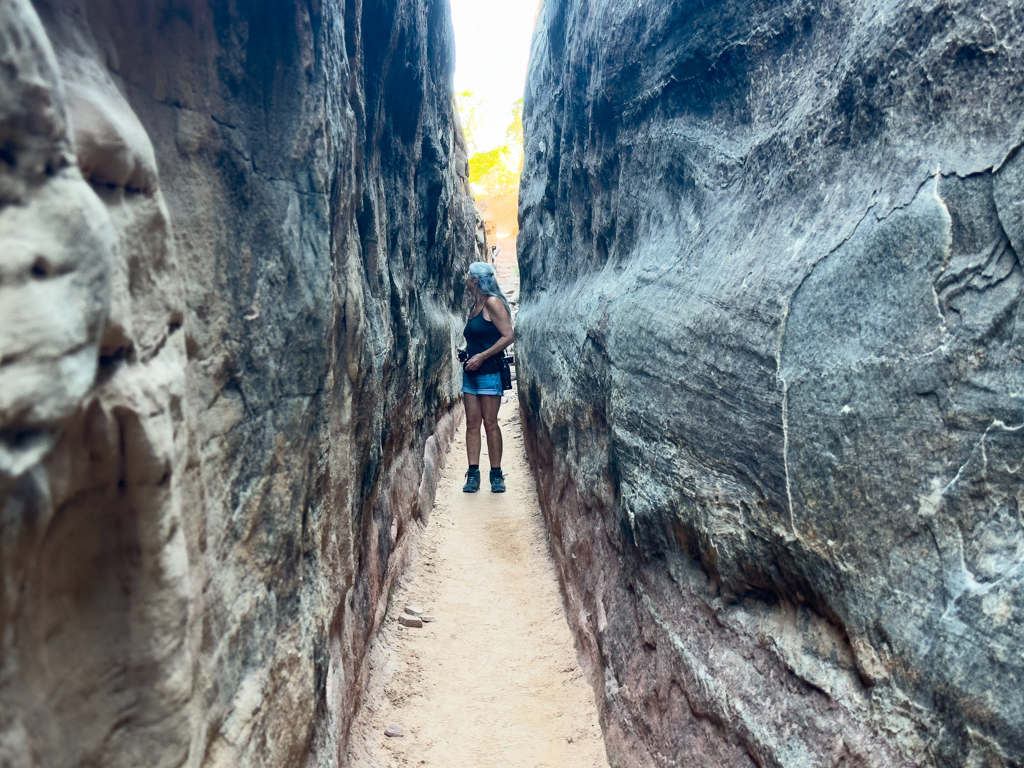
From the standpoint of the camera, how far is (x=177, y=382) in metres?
1.26

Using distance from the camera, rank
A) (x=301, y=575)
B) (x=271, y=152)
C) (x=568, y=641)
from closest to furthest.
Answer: (x=271, y=152) → (x=301, y=575) → (x=568, y=641)

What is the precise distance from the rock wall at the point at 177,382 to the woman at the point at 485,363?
2.81 meters

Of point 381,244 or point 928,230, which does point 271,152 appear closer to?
point 928,230

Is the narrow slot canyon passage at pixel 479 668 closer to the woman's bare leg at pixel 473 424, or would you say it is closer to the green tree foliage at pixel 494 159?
the woman's bare leg at pixel 473 424

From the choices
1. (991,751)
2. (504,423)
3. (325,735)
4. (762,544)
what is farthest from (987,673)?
(504,423)

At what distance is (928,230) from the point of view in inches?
58.7

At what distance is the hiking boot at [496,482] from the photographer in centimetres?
577

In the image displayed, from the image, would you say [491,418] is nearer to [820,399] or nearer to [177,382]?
[820,399]

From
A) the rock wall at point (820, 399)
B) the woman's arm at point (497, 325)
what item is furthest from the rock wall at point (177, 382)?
the woman's arm at point (497, 325)

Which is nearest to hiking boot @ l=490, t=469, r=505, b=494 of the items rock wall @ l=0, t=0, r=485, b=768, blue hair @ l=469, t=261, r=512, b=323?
blue hair @ l=469, t=261, r=512, b=323

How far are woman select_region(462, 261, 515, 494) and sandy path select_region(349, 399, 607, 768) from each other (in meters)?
0.92

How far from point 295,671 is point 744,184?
203cm

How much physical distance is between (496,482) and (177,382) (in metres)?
4.64

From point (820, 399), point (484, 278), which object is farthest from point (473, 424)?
point (820, 399)
